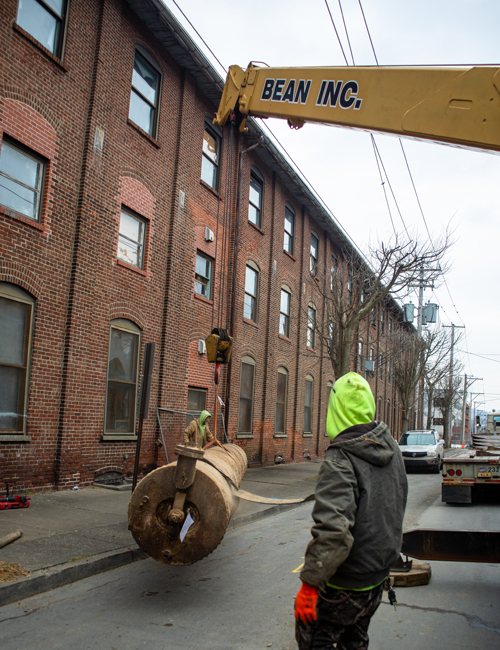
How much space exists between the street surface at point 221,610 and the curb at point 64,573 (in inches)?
3.9

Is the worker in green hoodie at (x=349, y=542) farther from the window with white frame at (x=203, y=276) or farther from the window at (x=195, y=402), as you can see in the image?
the window with white frame at (x=203, y=276)

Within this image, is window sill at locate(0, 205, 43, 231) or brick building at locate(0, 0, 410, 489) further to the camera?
brick building at locate(0, 0, 410, 489)

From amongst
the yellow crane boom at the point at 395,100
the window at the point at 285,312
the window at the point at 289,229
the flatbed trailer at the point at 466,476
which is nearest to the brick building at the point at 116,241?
the window at the point at 285,312

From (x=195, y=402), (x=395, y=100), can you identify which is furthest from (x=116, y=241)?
(x=395, y=100)

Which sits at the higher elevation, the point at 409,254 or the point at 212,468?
the point at 409,254

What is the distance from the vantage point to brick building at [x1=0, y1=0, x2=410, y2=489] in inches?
380

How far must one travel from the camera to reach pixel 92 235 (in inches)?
439

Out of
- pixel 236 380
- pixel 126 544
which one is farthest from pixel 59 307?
pixel 236 380

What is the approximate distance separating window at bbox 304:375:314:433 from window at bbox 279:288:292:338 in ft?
9.87

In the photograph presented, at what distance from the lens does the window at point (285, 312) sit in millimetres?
21125

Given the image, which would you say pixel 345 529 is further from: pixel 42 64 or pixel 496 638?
pixel 42 64

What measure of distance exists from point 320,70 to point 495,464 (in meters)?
8.53

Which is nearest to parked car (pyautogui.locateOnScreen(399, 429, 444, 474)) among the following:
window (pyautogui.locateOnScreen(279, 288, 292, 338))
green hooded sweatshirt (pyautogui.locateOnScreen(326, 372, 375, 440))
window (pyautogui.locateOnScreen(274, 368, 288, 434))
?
window (pyautogui.locateOnScreen(274, 368, 288, 434))

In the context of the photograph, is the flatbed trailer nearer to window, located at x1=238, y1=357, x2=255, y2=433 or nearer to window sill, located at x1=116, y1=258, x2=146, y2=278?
window, located at x1=238, y1=357, x2=255, y2=433
